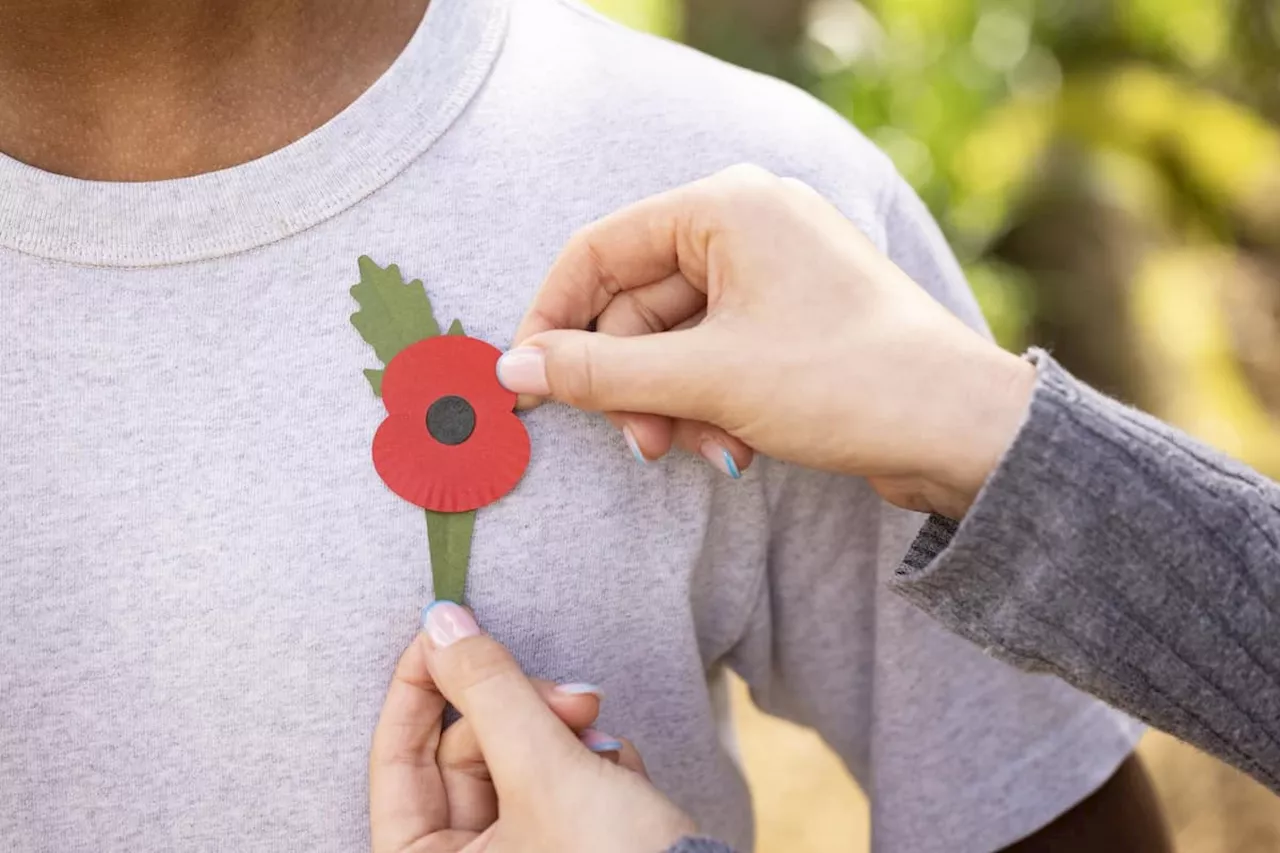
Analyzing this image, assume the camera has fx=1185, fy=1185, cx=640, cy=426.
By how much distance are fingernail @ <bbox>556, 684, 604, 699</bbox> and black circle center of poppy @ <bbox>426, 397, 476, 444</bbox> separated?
8.6 inches

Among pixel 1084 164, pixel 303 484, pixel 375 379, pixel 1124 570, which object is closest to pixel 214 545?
pixel 303 484

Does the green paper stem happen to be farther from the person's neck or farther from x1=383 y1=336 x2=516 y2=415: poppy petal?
the person's neck

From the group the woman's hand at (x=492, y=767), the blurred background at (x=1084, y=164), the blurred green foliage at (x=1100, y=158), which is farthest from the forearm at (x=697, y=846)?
the blurred green foliage at (x=1100, y=158)

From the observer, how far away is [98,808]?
3.16ft

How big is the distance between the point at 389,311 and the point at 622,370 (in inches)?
8.4

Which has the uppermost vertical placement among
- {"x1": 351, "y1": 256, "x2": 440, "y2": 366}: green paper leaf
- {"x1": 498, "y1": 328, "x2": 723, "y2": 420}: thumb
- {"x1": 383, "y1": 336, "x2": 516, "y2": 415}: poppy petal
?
{"x1": 351, "y1": 256, "x2": 440, "y2": 366}: green paper leaf

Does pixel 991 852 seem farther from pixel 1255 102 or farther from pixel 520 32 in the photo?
pixel 1255 102

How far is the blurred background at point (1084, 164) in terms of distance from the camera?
3498mm

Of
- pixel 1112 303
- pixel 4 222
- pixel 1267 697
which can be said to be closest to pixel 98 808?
pixel 4 222

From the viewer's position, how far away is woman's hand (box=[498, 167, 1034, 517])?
0.91m

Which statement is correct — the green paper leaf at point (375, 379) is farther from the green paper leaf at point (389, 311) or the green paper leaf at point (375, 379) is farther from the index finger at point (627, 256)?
the index finger at point (627, 256)

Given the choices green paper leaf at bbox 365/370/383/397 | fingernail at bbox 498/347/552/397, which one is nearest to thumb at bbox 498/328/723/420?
fingernail at bbox 498/347/552/397

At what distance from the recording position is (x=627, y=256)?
0.96 meters

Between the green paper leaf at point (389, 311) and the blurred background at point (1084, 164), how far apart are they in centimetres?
234
